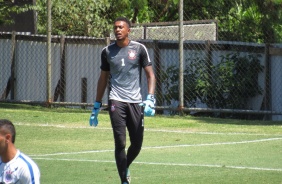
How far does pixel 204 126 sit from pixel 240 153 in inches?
151

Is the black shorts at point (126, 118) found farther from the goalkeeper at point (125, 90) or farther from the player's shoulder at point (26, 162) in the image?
the player's shoulder at point (26, 162)

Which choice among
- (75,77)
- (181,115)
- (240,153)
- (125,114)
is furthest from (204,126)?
(125,114)

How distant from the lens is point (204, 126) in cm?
1758

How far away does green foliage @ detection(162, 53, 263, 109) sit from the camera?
64.2 ft

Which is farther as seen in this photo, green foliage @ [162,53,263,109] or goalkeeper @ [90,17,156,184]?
green foliage @ [162,53,263,109]

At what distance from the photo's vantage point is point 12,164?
6363 mm

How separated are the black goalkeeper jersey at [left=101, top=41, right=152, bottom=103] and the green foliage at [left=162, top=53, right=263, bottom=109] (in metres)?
8.82

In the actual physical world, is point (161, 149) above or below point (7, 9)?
below

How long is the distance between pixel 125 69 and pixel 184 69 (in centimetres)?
953

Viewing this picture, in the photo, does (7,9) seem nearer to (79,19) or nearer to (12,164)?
(79,19)

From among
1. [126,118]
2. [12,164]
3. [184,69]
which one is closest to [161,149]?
[126,118]

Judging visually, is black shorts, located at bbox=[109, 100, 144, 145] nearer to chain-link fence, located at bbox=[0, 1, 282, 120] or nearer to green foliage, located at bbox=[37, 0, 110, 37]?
chain-link fence, located at bbox=[0, 1, 282, 120]

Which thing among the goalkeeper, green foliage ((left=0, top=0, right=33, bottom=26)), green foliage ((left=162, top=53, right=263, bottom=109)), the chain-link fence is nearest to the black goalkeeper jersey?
the goalkeeper

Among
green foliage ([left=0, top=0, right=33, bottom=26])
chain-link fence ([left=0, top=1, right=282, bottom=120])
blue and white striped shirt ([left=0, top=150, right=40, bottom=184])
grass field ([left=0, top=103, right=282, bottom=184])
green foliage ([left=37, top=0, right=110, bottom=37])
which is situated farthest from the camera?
green foliage ([left=37, top=0, right=110, bottom=37])
